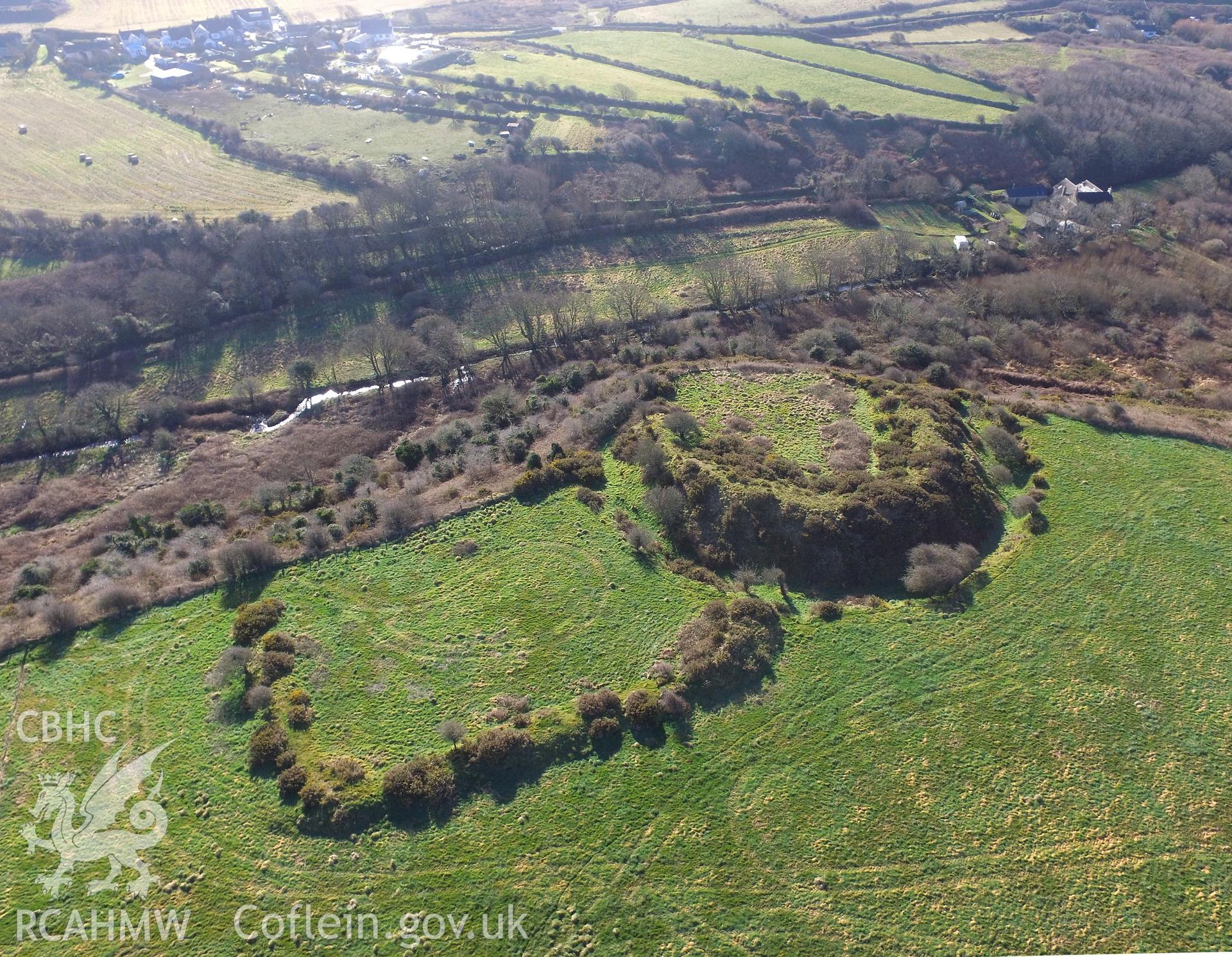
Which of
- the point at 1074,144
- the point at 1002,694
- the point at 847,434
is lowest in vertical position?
the point at 1002,694

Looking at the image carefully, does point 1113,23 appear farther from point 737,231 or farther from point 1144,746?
point 1144,746

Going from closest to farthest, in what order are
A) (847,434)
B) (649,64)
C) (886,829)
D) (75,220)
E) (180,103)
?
(886,829)
(847,434)
(75,220)
(180,103)
(649,64)

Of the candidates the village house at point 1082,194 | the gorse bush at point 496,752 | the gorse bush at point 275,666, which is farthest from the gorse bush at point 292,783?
the village house at point 1082,194

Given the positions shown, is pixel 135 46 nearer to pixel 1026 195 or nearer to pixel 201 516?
pixel 201 516

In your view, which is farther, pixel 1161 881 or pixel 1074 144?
pixel 1074 144

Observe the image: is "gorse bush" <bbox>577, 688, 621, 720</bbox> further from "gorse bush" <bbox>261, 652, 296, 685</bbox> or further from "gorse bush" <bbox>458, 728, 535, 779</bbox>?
"gorse bush" <bbox>261, 652, 296, 685</bbox>

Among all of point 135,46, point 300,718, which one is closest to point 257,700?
point 300,718

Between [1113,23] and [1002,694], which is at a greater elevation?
[1113,23]

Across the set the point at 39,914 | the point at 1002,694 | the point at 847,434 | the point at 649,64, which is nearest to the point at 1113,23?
the point at 649,64
